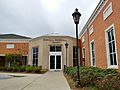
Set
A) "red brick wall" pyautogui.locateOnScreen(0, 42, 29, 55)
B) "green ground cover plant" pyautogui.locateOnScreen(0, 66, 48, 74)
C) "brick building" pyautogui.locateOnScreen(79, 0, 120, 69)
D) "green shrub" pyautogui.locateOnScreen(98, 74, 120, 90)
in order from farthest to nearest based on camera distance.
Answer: "red brick wall" pyautogui.locateOnScreen(0, 42, 29, 55) → "green ground cover plant" pyautogui.locateOnScreen(0, 66, 48, 74) → "brick building" pyautogui.locateOnScreen(79, 0, 120, 69) → "green shrub" pyautogui.locateOnScreen(98, 74, 120, 90)

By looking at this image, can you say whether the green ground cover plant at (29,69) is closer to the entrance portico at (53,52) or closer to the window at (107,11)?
the entrance portico at (53,52)

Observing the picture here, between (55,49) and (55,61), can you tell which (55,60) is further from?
(55,49)

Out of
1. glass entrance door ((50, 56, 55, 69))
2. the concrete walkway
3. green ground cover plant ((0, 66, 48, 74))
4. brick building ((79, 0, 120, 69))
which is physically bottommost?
the concrete walkway

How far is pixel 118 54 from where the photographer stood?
1163cm

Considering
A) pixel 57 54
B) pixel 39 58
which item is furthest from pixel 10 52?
pixel 57 54

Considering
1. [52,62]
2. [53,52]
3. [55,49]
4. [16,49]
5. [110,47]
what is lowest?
[52,62]

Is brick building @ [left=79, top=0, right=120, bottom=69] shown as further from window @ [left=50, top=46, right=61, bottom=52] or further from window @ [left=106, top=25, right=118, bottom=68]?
window @ [left=50, top=46, right=61, bottom=52]

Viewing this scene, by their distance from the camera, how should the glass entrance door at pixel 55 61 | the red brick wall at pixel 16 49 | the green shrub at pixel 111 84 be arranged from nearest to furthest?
1. the green shrub at pixel 111 84
2. the glass entrance door at pixel 55 61
3. the red brick wall at pixel 16 49

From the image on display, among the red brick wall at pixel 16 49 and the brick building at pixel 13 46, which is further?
the brick building at pixel 13 46

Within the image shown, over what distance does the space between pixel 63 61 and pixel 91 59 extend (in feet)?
30.7

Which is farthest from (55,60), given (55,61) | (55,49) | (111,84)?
(111,84)

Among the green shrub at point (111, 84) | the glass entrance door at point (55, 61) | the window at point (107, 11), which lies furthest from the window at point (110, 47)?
the glass entrance door at point (55, 61)

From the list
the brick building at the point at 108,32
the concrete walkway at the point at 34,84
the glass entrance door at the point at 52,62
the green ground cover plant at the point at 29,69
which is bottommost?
the concrete walkway at the point at 34,84

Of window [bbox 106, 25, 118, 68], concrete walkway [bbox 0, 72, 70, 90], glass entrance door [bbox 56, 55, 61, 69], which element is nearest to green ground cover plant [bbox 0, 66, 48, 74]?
glass entrance door [bbox 56, 55, 61, 69]
